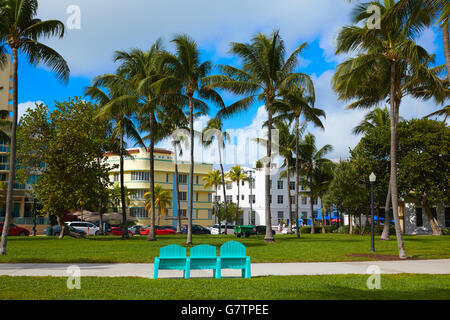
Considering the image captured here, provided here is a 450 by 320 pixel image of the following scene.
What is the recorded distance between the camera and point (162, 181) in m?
71.1

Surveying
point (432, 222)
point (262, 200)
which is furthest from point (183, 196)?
point (432, 222)

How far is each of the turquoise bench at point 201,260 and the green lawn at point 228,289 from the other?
1.59ft

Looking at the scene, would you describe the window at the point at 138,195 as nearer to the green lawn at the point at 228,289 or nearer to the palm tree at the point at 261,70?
the palm tree at the point at 261,70

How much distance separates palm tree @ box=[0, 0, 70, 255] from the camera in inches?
723

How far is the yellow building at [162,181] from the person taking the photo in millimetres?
68375

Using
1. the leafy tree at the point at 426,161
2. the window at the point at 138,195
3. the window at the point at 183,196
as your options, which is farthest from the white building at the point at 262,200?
the leafy tree at the point at 426,161

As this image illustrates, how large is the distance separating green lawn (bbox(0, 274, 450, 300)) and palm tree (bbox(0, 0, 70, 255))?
980 centimetres

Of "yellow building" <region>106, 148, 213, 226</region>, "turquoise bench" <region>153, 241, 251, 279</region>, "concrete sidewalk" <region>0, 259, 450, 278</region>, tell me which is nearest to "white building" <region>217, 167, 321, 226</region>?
"yellow building" <region>106, 148, 213, 226</region>

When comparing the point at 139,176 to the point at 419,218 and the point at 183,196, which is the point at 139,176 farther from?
the point at 419,218

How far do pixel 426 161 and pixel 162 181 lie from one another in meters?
42.3

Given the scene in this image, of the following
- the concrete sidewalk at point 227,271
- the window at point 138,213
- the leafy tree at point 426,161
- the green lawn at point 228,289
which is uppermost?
the leafy tree at point 426,161

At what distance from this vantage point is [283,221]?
281ft

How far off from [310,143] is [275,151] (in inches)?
251

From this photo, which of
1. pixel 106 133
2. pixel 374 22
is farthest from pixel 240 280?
pixel 106 133
